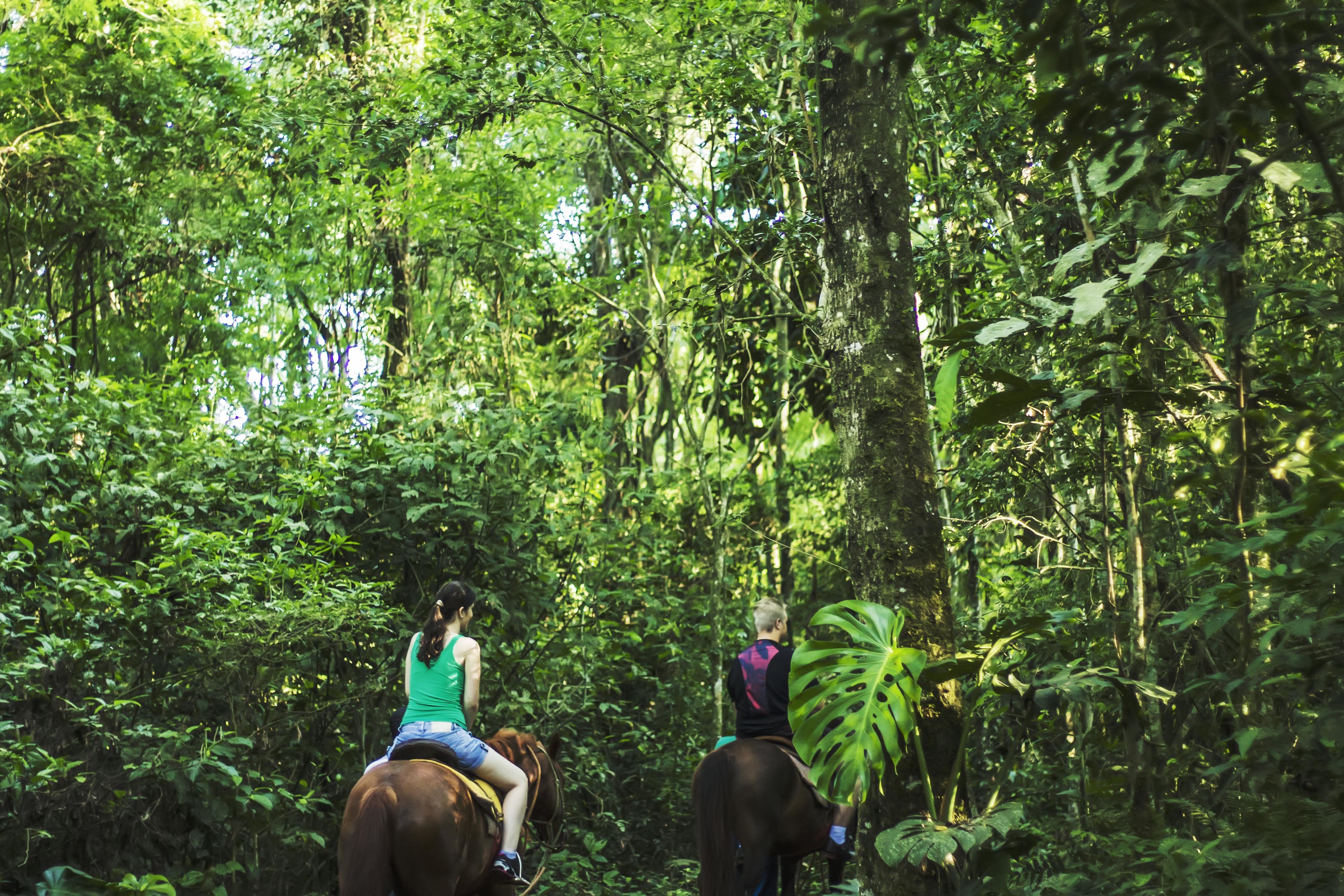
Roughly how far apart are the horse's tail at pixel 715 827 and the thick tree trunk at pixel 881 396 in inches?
97.5

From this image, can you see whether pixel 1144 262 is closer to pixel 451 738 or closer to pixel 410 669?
pixel 451 738

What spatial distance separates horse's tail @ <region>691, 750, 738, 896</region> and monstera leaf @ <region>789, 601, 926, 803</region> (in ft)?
8.49

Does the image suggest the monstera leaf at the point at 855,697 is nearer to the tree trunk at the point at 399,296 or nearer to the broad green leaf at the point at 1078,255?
the broad green leaf at the point at 1078,255

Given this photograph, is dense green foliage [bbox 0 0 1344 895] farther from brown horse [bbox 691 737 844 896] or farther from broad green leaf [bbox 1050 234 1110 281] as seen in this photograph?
brown horse [bbox 691 737 844 896]

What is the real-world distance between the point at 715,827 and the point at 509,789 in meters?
1.21

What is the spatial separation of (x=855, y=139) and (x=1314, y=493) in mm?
2084

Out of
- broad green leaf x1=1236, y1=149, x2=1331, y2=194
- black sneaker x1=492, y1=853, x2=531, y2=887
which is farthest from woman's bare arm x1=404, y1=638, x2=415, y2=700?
broad green leaf x1=1236, y1=149, x2=1331, y2=194

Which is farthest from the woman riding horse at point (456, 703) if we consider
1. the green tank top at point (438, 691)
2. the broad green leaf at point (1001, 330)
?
the broad green leaf at point (1001, 330)

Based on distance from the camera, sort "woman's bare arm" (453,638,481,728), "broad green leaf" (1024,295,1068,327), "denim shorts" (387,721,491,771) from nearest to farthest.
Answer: "broad green leaf" (1024,295,1068,327), "denim shorts" (387,721,491,771), "woman's bare arm" (453,638,481,728)

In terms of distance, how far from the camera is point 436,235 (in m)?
9.36

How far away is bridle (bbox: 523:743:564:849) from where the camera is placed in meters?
6.09

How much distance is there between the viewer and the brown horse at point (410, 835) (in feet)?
15.6

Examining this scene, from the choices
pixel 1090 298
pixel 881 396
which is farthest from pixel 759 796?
pixel 1090 298

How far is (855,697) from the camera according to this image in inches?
128
